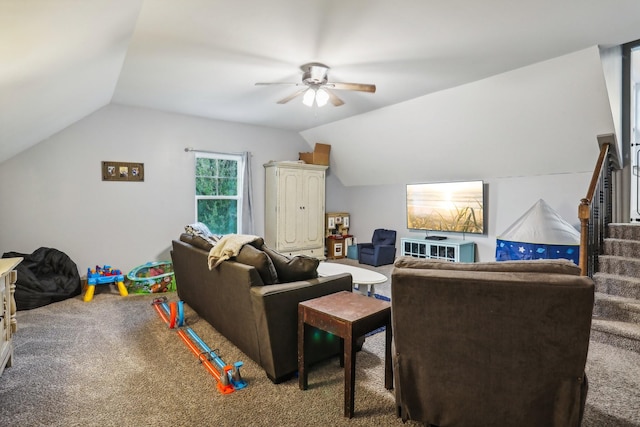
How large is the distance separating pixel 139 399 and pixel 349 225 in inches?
214

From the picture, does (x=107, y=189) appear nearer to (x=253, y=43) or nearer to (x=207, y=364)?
(x=253, y=43)

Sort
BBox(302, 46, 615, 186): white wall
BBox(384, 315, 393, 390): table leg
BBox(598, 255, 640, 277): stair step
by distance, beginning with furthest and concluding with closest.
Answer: BBox(302, 46, 615, 186): white wall < BBox(598, 255, 640, 277): stair step < BBox(384, 315, 393, 390): table leg

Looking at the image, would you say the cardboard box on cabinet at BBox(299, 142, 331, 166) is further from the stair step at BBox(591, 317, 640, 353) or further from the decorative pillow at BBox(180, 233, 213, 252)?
the stair step at BBox(591, 317, 640, 353)

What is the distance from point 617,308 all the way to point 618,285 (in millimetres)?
266

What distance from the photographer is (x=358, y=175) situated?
6555 mm

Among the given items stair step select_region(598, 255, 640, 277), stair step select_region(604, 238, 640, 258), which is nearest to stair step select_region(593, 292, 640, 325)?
stair step select_region(598, 255, 640, 277)

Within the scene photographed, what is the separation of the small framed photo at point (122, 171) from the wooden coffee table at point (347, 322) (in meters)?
3.84

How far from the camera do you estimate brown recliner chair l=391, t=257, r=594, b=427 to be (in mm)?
1344

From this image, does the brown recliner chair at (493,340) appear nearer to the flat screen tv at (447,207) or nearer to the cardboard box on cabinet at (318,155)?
the flat screen tv at (447,207)

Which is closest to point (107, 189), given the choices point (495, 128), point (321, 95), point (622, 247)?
point (321, 95)

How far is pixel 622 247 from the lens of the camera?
328 centimetres

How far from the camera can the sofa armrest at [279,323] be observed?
2043mm

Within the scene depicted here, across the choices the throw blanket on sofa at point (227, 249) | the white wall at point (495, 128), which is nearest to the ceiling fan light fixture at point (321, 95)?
the white wall at point (495, 128)

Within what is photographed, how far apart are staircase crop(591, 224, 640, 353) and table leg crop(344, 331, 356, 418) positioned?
2.31 metres
